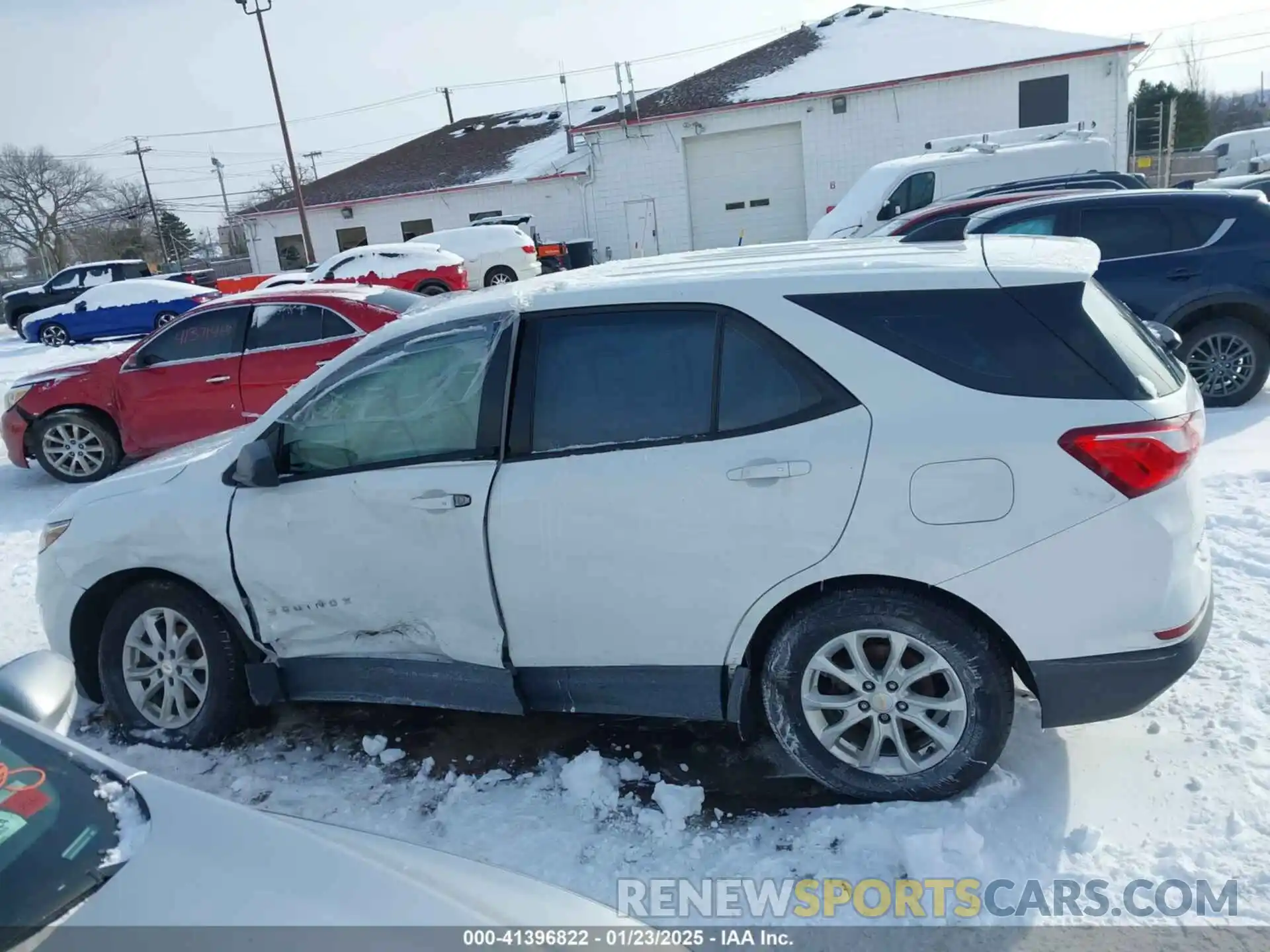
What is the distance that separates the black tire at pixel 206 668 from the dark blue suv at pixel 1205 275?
708cm

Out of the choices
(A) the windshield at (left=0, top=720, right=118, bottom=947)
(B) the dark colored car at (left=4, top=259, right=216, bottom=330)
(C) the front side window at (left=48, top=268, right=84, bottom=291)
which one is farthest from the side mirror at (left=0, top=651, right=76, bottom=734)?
(C) the front side window at (left=48, top=268, right=84, bottom=291)

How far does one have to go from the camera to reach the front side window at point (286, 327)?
8219 mm

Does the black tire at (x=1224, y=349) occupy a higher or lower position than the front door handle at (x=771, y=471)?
lower

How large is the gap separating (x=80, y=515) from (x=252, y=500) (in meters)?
0.88

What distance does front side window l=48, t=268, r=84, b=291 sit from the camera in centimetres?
2706

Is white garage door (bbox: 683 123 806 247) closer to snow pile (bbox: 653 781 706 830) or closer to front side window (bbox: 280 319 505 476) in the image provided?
front side window (bbox: 280 319 505 476)

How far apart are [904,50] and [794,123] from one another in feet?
15.0

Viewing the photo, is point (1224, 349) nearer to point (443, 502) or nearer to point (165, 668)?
point (443, 502)

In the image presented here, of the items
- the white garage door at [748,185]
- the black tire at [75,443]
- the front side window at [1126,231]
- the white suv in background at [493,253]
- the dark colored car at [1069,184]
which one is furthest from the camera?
the white garage door at [748,185]

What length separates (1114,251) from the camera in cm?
802

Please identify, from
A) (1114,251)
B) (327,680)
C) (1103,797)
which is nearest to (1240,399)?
(1114,251)

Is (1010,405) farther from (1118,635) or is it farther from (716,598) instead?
(716,598)

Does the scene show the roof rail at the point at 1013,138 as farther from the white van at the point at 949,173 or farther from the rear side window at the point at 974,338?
the rear side window at the point at 974,338

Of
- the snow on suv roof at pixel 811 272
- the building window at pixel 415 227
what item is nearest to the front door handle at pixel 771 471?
the snow on suv roof at pixel 811 272
